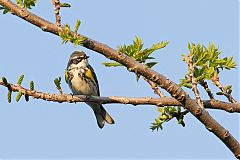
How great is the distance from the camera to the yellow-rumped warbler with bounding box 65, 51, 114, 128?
12.0 meters

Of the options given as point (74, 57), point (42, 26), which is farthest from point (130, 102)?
point (74, 57)

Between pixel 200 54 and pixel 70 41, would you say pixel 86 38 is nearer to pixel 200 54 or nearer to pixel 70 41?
pixel 70 41

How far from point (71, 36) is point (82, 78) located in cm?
860

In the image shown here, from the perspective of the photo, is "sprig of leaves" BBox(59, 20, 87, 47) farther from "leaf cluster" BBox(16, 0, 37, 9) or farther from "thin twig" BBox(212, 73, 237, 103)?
"thin twig" BBox(212, 73, 237, 103)

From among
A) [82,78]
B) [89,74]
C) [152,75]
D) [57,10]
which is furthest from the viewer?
[89,74]

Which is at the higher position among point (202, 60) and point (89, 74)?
point (89, 74)

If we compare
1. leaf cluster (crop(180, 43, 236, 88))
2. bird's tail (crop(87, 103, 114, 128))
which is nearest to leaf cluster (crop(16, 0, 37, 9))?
leaf cluster (crop(180, 43, 236, 88))

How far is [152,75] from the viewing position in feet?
12.0

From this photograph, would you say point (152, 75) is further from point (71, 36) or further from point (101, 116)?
point (101, 116)

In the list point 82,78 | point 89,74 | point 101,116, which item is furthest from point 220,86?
point 101,116

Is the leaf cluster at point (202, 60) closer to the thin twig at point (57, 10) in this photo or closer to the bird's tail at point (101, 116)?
the thin twig at point (57, 10)

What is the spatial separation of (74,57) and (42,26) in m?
9.14

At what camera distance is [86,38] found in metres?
3.46

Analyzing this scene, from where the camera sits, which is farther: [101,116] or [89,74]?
[101,116]
